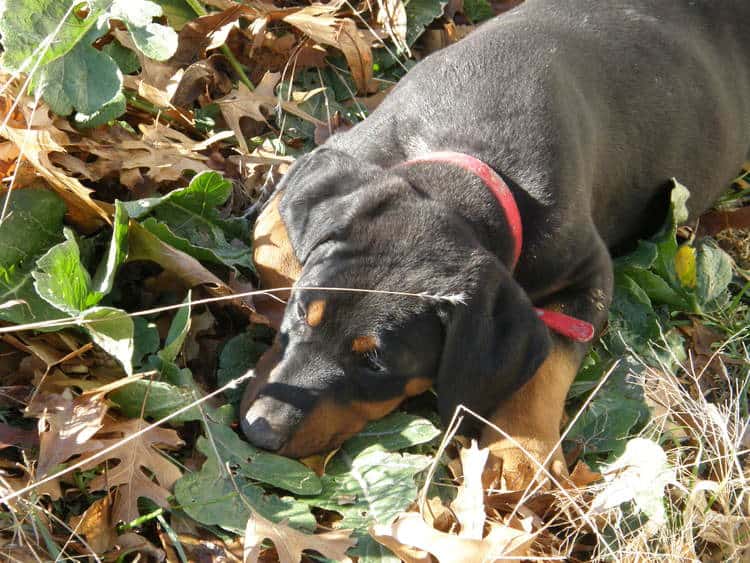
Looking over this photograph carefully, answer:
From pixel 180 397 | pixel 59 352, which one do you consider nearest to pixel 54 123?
pixel 59 352

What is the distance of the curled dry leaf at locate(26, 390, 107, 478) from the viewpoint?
2535mm

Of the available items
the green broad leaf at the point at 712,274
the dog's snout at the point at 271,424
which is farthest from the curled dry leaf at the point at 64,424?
the green broad leaf at the point at 712,274

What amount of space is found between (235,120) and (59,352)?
1761mm

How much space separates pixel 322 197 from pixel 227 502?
1192 millimetres

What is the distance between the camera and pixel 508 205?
3246mm

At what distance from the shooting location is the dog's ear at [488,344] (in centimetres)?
288

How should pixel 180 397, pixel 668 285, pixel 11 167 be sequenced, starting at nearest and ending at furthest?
pixel 180 397 < pixel 11 167 < pixel 668 285

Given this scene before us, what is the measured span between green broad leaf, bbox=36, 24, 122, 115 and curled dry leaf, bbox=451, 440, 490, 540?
1944mm

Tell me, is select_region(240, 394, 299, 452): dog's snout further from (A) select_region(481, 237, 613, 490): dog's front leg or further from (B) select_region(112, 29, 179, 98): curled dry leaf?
(B) select_region(112, 29, 179, 98): curled dry leaf

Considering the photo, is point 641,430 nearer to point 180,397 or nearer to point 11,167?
point 180,397

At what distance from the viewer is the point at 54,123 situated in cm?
340

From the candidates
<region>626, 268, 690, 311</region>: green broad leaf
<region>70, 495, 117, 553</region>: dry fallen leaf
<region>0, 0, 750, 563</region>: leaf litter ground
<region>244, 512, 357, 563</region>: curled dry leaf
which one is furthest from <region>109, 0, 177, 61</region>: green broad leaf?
<region>626, 268, 690, 311</region>: green broad leaf

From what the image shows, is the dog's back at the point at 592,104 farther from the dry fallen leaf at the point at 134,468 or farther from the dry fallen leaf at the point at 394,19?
the dry fallen leaf at the point at 134,468

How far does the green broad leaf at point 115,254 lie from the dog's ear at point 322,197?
0.62 m
